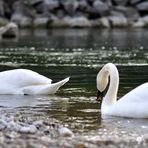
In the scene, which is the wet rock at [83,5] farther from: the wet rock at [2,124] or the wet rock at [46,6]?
the wet rock at [2,124]

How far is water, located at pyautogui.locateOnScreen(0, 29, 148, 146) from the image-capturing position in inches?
516

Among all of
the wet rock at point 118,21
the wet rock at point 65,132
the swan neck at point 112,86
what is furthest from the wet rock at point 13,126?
the wet rock at point 118,21

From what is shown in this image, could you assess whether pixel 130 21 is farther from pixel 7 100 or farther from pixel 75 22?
pixel 7 100

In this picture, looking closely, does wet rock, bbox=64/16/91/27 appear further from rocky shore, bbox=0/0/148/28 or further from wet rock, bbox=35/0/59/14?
wet rock, bbox=35/0/59/14

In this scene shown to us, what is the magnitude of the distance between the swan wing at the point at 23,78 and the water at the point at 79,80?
1.65 feet

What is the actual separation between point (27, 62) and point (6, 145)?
15.9 metres

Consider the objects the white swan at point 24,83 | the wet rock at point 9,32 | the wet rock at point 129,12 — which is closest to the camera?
the white swan at point 24,83

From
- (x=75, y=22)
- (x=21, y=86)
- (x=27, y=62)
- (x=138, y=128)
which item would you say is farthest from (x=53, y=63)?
(x=75, y=22)

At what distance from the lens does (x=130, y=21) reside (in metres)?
62.6

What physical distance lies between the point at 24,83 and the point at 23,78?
0.16m

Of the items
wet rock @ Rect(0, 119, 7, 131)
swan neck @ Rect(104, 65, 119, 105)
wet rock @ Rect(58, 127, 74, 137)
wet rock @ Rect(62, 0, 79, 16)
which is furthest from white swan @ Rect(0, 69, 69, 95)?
wet rock @ Rect(62, 0, 79, 16)

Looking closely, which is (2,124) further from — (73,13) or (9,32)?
(73,13)

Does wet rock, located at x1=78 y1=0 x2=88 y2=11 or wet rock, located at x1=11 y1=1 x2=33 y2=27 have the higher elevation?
wet rock, located at x1=78 y1=0 x2=88 y2=11

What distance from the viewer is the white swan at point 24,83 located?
18.1 metres
